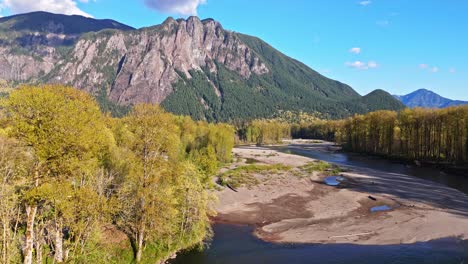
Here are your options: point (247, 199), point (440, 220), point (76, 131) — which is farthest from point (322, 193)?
point (76, 131)

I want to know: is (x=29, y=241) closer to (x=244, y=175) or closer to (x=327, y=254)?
(x=327, y=254)

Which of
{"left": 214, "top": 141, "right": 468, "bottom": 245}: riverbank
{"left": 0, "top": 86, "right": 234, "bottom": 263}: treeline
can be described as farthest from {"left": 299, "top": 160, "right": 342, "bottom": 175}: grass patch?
{"left": 0, "top": 86, "right": 234, "bottom": 263}: treeline

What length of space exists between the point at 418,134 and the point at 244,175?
222ft

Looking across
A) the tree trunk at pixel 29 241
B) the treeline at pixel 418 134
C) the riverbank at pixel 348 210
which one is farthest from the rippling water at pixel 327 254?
Answer: the treeline at pixel 418 134

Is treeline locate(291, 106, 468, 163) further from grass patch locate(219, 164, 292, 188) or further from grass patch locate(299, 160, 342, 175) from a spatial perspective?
grass patch locate(219, 164, 292, 188)

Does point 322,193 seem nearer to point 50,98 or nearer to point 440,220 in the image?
point 440,220

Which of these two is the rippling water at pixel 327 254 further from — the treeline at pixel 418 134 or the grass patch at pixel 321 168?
the treeline at pixel 418 134

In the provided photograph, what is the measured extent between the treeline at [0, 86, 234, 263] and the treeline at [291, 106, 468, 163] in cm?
8805

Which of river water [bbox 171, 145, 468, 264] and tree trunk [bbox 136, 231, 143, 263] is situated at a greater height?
tree trunk [bbox 136, 231, 143, 263]

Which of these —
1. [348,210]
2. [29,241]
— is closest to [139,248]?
[29,241]

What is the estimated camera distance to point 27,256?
16.1 m

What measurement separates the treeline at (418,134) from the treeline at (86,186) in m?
88.1

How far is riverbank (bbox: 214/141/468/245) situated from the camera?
41.2 m

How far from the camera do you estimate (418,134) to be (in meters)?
108
